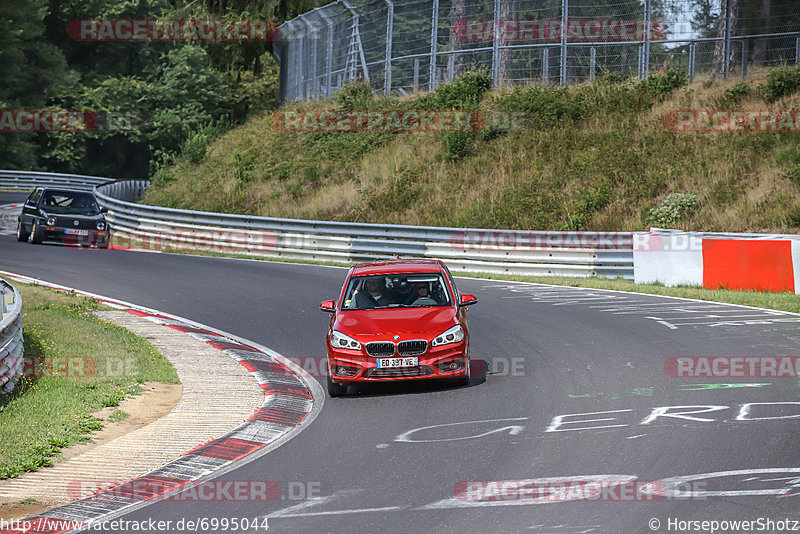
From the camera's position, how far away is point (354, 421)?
10.7 meters

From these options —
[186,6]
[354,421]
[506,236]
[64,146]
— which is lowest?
[354,421]

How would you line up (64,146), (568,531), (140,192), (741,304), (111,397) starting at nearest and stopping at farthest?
1. (568,531)
2. (111,397)
3. (741,304)
4. (140,192)
5. (64,146)

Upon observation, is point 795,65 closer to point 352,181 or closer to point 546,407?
point 352,181

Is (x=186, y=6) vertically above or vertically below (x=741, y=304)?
above

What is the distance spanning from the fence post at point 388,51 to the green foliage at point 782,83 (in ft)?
44.0

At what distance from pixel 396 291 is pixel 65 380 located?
4.39 m

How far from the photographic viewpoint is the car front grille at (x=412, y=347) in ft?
38.9

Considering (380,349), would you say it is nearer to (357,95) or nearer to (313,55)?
(357,95)

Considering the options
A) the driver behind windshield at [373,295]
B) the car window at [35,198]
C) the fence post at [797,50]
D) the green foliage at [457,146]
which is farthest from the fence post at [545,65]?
the driver behind windshield at [373,295]

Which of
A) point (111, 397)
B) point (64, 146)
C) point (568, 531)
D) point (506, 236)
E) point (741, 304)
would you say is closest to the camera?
point (568, 531)

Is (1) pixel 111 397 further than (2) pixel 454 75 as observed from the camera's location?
No

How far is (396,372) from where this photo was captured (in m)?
11.8

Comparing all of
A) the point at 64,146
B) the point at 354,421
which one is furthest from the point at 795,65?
the point at 64,146

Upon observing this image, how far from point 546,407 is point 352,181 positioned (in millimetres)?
23945
